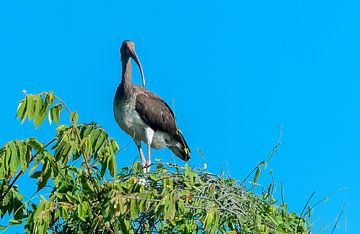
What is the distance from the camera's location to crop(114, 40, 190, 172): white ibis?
12172 millimetres

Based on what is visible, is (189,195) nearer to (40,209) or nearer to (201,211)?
(201,211)

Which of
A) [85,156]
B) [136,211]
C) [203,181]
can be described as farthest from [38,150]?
[203,181]

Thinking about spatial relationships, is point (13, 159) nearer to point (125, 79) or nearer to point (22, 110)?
point (22, 110)

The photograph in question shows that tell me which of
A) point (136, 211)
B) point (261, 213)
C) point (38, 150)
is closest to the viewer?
point (136, 211)

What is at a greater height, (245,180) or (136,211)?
(245,180)

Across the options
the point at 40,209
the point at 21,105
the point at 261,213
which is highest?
the point at 261,213

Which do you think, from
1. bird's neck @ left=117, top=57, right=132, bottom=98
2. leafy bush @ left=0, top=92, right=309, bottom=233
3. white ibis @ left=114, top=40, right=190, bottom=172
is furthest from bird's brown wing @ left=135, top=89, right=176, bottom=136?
leafy bush @ left=0, top=92, right=309, bottom=233

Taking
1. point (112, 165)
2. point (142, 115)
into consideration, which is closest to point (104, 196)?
point (112, 165)

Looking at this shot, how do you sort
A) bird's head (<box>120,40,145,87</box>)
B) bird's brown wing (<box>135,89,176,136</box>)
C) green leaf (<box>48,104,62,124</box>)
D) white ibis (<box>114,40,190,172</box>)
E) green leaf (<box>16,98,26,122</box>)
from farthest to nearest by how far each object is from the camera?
bird's head (<box>120,40,145,87</box>), bird's brown wing (<box>135,89,176,136</box>), white ibis (<box>114,40,190,172</box>), green leaf (<box>48,104,62,124</box>), green leaf (<box>16,98,26,122</box>)

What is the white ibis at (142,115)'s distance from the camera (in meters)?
12.2

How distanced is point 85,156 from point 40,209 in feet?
1.68

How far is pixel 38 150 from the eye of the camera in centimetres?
662

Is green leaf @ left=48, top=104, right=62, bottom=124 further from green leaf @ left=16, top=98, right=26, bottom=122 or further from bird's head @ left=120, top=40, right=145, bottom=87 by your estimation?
bird's head @ left=120, top=40, right=145, bottom=87

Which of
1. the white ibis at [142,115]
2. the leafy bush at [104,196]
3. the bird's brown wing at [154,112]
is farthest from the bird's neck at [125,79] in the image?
the leafy bush at [104,196]
